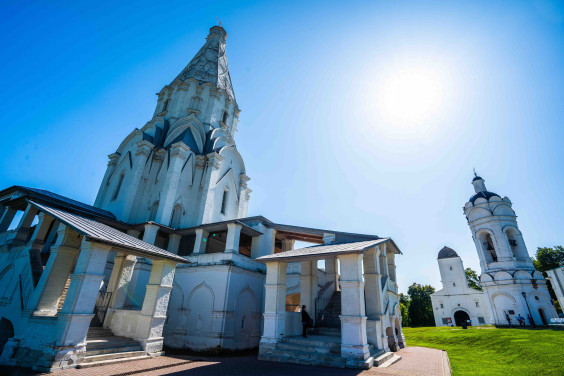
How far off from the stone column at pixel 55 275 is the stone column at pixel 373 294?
1125 cm

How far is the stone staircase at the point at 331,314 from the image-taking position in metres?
13.6

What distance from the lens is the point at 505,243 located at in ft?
97.0

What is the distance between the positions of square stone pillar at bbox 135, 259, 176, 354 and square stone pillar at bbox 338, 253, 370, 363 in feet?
21.7

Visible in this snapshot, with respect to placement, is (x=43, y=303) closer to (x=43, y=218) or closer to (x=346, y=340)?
(x=43, y=218)

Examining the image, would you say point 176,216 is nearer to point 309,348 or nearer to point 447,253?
point 309,348

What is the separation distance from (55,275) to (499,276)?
36433 millimetres

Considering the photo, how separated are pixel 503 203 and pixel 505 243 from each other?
4.62 m

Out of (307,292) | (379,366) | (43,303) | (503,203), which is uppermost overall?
(503,203)

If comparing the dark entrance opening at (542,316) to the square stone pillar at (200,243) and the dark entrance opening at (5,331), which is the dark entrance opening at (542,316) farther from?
the dark entrance opening at (5,331)

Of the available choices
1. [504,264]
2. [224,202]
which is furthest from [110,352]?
[504,264]

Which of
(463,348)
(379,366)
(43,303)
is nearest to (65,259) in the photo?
(43,303)

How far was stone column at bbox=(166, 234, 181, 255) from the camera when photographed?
55.7ft

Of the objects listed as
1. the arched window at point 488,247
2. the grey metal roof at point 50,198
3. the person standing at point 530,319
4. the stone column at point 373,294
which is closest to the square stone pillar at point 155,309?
the grey metal roof at point 50,198

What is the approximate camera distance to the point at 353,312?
372 inches
